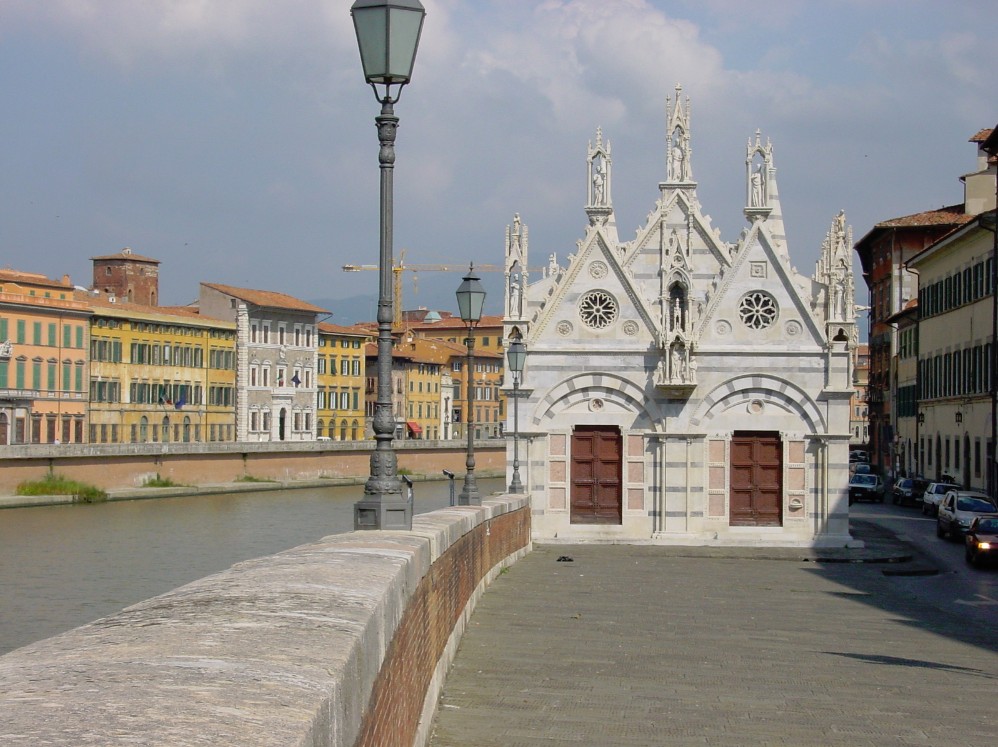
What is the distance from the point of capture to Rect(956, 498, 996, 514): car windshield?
4016 cm

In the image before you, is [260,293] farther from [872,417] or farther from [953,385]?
[953,385]

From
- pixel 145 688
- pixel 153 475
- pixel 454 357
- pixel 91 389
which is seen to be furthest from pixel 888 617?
pixel 454 357

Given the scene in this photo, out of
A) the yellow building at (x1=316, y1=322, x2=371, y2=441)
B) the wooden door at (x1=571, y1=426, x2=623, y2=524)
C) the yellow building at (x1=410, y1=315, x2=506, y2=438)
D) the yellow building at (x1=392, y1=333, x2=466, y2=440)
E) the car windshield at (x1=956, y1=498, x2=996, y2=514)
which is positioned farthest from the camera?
the yellow building at (x1=410, y1=315, x2=506, y2=438)

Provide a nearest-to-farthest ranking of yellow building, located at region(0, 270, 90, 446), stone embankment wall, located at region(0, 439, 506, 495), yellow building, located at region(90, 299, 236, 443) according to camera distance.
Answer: stone embankment wall, located at region(0, 439, 506, 495), yellow building, located at region(0, 270, 90, 446), yellow building, located at region(90, 299, 236, 443)

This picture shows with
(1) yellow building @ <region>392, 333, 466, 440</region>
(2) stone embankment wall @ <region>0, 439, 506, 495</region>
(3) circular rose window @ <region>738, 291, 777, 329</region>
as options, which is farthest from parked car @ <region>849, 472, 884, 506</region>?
(1) yellow building @ <region>392, 333, 466, 440</region>

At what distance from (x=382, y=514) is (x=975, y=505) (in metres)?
31.4

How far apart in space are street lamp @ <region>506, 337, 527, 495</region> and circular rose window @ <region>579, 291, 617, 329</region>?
1.62m

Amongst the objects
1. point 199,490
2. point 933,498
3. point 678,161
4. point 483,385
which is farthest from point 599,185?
point 483,385

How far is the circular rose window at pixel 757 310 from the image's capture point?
115ft

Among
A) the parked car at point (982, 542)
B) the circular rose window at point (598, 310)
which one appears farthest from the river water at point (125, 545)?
the parked car at point (982, 542)

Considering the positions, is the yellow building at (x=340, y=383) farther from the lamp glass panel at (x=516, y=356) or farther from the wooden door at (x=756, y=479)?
the lamp glass panel at (x=516, y=356)

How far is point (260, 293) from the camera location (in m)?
116

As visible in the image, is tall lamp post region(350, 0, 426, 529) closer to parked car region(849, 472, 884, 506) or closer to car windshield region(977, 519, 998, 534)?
car windshield region(977, 519, 998, 534)

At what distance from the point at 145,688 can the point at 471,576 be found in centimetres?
1428
